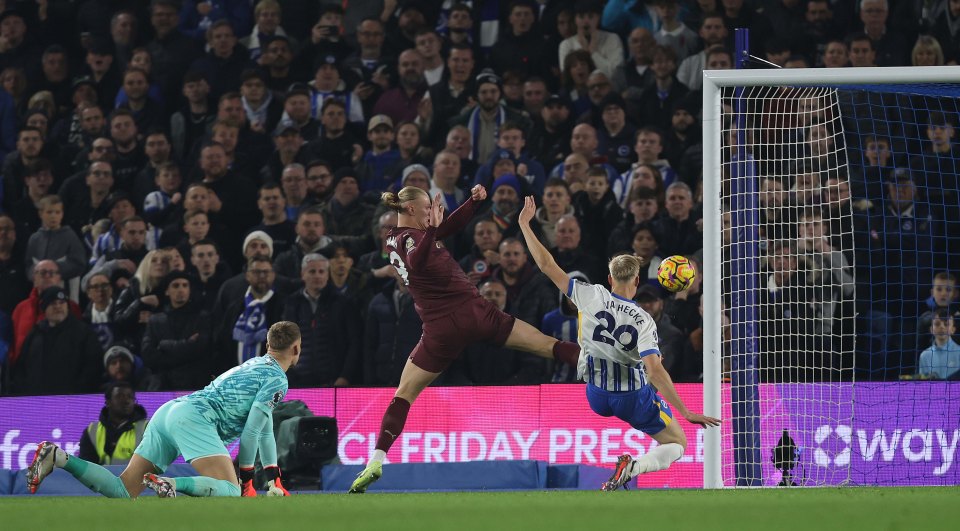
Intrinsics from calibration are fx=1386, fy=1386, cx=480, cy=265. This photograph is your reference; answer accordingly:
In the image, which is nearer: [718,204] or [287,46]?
[718,204]

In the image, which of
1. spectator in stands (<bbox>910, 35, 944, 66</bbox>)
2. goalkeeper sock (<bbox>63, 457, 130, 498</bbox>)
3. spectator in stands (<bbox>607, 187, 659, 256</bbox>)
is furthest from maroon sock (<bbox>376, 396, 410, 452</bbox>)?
spectator in stands (<bbox>910, 35, 944, 66</bbox>)

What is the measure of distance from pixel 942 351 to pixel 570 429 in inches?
127

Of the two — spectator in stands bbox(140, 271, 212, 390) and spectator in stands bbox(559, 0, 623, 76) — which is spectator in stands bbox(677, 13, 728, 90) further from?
spectator in stands bbox(140, 271, 212, 390)

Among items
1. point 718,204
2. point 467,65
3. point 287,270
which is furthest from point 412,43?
point 718,204

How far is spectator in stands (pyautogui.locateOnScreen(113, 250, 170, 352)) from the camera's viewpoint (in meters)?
14.1

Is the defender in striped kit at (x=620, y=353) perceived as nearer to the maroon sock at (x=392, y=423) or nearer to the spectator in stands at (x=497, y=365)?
the maroon sock at (x=392, y=423)

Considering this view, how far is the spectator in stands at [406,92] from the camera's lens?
15.5 metres

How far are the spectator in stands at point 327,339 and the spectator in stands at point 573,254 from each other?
6.72 ft

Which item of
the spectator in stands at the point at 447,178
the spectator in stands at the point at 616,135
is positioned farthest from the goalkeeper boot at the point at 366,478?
the spectator in stands at the point at 616,135

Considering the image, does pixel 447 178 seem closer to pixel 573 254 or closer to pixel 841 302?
pixel 573 254

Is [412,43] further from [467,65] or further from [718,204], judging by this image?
[718,204]

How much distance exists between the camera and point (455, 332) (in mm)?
9617

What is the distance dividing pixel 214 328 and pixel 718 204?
596 cm

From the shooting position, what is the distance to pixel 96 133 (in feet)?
54.0
